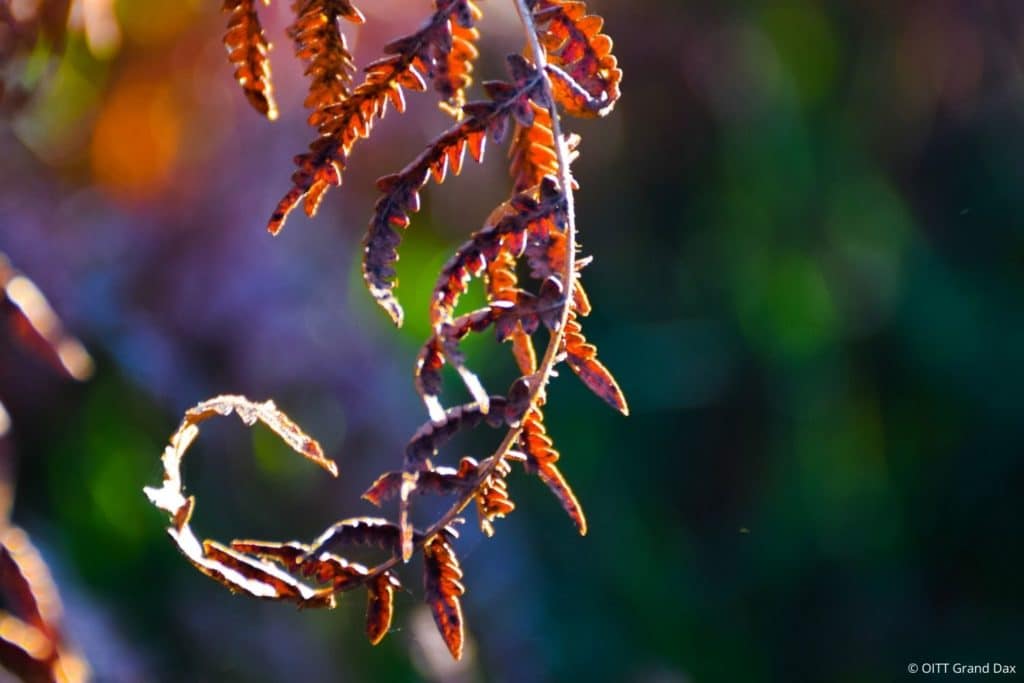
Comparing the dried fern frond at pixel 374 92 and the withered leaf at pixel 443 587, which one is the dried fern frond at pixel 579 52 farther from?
the withered leaf at pixel 443 587

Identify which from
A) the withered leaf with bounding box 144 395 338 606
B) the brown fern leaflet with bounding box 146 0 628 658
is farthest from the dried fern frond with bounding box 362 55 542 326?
the withered leaf with bounding box 144 395 338 606

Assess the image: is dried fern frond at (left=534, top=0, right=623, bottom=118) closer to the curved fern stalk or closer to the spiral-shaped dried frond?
the curved fern stalk

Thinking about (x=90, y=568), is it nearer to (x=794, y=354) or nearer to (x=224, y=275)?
(x=224, y=275)

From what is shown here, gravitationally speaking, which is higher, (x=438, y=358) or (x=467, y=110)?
(x=467, y=110)

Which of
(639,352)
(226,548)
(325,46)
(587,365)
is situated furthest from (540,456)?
(639,352)

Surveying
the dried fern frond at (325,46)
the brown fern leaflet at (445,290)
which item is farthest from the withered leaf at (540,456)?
the dried fern frond at (325,46)

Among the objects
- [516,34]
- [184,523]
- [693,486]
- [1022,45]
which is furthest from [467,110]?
[1022,45]
